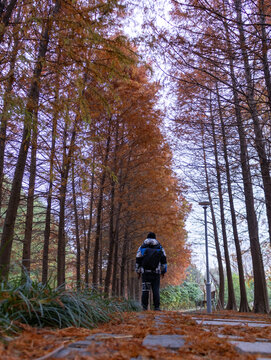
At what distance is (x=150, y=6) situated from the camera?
4980mm

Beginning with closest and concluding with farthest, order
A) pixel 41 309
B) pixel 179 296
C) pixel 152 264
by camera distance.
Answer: pixel 41 309 < pixel 152 264 < pixel 179 296

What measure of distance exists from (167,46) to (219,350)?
15.1ft

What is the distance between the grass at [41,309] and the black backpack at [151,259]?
3258mm

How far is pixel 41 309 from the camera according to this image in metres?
2.26

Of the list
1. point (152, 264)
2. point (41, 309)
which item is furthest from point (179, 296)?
point (41, 309)

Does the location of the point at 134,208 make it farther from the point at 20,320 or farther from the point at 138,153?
the point at 20,320

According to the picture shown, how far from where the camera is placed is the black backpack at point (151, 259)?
6.21 meters

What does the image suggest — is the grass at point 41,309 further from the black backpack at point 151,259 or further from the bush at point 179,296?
the bush at point 179,296

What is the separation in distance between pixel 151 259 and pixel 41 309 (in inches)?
163

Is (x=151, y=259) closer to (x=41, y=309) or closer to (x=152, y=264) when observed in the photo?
(x=152, y=264)

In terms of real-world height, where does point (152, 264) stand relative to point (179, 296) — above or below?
above

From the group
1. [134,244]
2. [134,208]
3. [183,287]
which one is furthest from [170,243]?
[183,287]

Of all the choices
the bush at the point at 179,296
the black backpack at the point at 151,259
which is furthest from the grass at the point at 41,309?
the bush at the point at 179,296

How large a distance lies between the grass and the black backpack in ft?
10.7
